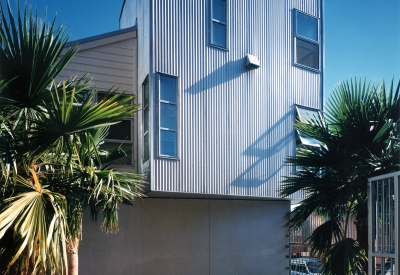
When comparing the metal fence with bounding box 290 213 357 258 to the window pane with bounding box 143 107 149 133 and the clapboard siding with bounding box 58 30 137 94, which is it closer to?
the window pane with bounding box 143 107 149 133

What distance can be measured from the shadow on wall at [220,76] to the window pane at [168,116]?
1.70 feet

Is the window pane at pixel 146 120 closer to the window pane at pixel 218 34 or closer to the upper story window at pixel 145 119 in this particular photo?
the upper story window at pixel 145 119

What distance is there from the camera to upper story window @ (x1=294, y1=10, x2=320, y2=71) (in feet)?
36.4

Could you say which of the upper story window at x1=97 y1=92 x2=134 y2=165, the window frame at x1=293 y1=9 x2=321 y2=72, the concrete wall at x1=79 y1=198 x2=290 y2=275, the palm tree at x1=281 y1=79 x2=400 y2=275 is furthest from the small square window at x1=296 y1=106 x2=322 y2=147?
the upper story window at x1=97 y1=92 x2=134 y2=165

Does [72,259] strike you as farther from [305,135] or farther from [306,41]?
[306,41]

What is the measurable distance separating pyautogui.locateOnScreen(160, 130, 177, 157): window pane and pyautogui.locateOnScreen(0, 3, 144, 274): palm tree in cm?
228

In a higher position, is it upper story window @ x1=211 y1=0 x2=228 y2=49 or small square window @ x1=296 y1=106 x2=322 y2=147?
upper story window @ x1=211 y1=0 x2=228 y2=49

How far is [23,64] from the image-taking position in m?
5.87

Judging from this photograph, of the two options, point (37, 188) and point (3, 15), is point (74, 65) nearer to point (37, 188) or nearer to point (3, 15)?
point (3, 15)

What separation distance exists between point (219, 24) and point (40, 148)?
535 cm

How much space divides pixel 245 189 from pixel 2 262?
539 cm

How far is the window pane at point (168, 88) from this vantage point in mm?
8961

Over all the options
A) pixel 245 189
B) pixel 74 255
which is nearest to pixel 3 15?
pixel 74 255

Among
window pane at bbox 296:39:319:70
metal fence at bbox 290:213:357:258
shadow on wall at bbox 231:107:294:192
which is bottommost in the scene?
metal fence at bbox 290:213:357:258
